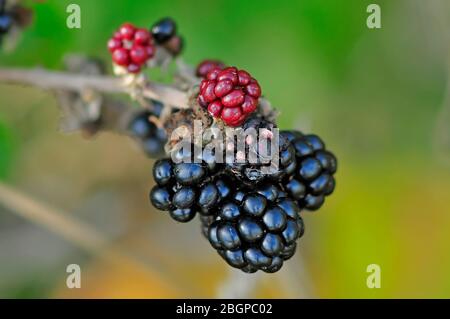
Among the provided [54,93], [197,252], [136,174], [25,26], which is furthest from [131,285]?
[25,26]

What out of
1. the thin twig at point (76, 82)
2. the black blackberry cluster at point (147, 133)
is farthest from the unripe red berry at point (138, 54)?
the black blackberry cluster at point (147, 133)

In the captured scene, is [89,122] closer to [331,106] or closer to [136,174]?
[136,174]

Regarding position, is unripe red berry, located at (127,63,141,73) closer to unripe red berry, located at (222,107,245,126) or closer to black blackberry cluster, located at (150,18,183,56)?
black blackberry cluster, located at (150,18,183,56)

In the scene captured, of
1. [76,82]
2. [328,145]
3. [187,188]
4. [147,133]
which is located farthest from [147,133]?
[328,145]

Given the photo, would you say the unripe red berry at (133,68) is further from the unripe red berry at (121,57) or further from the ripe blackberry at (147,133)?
the ripe blackberry at (147,133)

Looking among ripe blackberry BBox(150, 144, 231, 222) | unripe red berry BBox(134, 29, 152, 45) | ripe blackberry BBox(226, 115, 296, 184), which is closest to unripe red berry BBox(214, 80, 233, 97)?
ripe blackberry BBox(226, 115, 296, 184)
